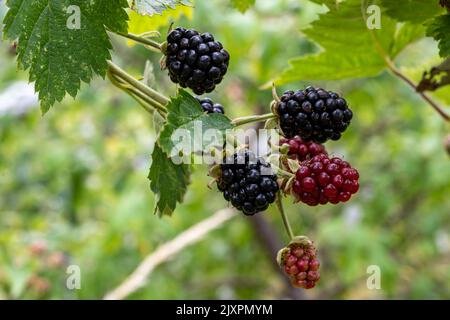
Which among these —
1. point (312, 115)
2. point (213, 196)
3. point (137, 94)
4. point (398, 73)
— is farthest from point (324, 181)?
point (213, 196)

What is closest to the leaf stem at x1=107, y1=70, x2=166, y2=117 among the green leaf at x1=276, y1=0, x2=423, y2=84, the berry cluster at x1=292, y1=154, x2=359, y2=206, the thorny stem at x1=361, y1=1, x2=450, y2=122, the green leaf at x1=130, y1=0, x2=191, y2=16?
the green leaf at x1=130, y1=0, x2=191, y2=16

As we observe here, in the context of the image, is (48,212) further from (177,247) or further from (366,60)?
(366,60)

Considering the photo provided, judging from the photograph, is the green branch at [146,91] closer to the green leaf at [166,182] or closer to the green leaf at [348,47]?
the green leaf at [166,182]

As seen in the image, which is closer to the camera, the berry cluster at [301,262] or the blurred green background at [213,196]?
the berry cluster at [301,262]

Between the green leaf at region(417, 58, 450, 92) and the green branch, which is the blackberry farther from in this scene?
the green leaf at region(417, 58, 450, 92)

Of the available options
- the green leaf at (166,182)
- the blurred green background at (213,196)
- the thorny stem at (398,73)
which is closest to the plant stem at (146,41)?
the green leaf at (166,182)
